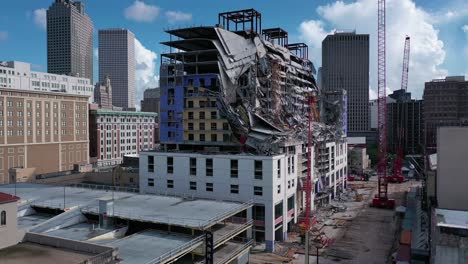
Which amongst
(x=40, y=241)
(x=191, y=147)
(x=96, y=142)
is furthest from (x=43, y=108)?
(x=40, y=241)

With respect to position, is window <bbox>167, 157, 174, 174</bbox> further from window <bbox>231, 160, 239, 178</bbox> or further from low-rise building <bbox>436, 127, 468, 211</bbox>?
low-rise building <bbox>436, 127, 468, 211</bbox>

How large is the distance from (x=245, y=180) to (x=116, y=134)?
96.0 metres

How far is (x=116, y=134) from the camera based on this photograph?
142m

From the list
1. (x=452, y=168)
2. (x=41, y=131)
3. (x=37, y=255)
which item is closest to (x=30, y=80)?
(x=41, y=131)

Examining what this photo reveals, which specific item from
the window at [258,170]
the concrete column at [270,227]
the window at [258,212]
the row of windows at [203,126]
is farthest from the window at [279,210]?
the row of windows at [203,126]

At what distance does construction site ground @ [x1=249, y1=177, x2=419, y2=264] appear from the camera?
171 feet

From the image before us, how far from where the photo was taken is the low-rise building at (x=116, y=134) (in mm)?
134875

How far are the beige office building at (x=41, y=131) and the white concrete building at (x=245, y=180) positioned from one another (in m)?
38.2

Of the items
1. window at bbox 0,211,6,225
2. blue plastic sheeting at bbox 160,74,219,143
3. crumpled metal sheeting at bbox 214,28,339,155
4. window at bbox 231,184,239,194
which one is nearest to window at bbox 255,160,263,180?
window at bbox 231,184,239,194

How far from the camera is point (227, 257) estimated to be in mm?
38844

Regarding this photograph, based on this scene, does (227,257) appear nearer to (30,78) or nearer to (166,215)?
(166,215)

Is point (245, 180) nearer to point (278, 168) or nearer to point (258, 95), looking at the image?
point (278, 168)

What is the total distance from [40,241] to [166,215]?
14442 mm

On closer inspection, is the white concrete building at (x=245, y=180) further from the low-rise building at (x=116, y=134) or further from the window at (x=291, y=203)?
the low-rise building at (x=116, y=134)
